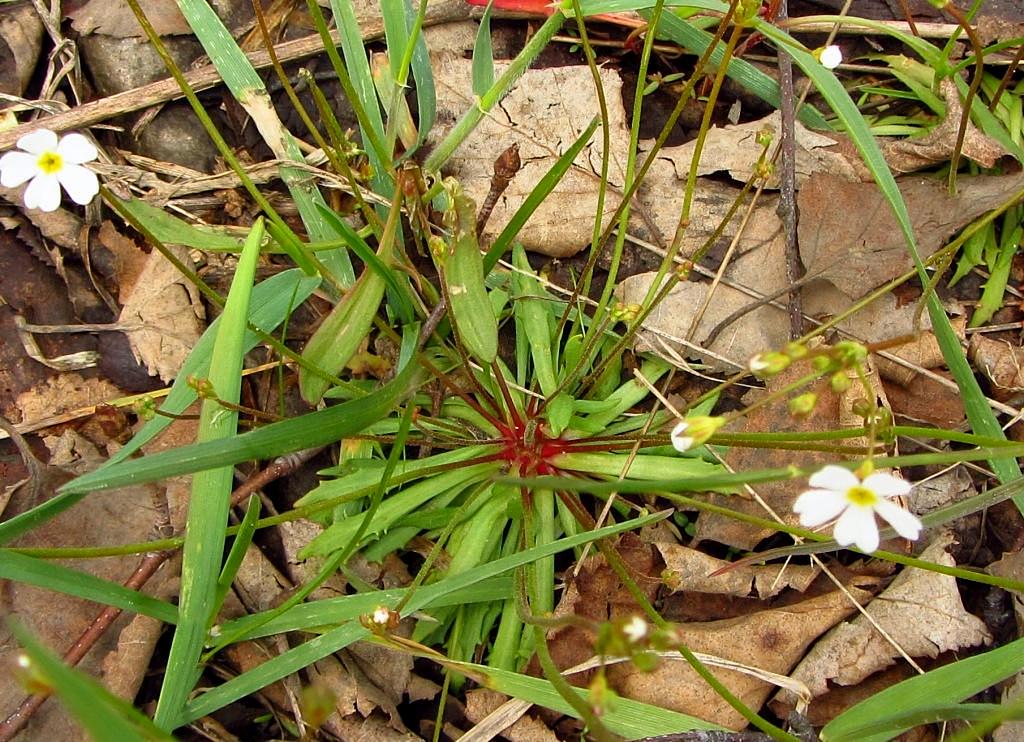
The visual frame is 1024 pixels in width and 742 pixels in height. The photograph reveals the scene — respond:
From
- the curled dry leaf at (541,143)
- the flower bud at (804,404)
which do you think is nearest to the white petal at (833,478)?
the flower bud at (804,404)

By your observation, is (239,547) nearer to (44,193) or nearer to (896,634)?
(44,193)

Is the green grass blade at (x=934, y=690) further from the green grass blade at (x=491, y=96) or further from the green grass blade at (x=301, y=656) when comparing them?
the green grass blade at (x=491, y=96)

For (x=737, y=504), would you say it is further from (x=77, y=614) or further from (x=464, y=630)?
(x=77, y=614)

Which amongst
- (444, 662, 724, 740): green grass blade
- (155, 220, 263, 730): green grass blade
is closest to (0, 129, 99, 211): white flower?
(155, 220, 263, 730): green grass blade

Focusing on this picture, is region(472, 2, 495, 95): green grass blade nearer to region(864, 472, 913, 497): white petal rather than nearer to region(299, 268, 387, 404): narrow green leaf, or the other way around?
region(299, 268, 387, 404): narrow green leaf

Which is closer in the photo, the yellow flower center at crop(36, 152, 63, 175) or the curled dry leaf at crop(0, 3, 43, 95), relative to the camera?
the yellow flower center at crop(36, 152, 63, 175)

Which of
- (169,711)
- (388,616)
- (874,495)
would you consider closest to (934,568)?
(874,495)
